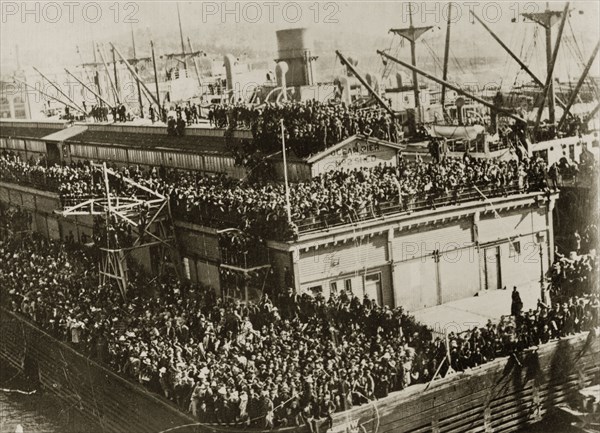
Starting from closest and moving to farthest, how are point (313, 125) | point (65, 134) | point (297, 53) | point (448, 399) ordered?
1. point (448, 399)
2. point (313, 125)
3. point (65, 134)
4. point (297, 53)

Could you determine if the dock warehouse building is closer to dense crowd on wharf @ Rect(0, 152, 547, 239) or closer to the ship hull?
dense crowd on wharf @ Rect(0, 152, 547, 239)

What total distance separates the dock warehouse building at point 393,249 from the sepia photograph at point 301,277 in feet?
0.30

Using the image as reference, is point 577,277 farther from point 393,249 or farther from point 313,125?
point 313,125

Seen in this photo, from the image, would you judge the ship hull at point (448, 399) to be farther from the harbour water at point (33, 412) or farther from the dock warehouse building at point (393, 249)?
the dock warehouse building at point (393, 249)

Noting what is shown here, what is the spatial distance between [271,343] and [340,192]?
8.32 m

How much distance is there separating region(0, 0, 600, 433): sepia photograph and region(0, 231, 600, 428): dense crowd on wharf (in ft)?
0.25

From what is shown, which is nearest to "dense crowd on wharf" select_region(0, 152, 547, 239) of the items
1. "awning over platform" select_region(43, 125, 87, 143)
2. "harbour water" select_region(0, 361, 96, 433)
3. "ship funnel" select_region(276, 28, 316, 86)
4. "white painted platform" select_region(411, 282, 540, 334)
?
"white painted platform" select_region(411, 282, 540, 334)

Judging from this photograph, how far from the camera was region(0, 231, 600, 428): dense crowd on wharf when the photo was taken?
1995cm

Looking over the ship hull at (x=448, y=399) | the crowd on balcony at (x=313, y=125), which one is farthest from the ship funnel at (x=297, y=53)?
the ship hull at (x=448, y=399)

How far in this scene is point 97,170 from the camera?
40.8 meters

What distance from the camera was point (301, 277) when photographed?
92.7ft

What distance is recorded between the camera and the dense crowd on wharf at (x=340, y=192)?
93.4 feet

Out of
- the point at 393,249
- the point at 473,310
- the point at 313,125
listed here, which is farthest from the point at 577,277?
the point at 313,125

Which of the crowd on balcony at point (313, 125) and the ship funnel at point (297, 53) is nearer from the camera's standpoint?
the crowd on balcony at point (313, 125)
